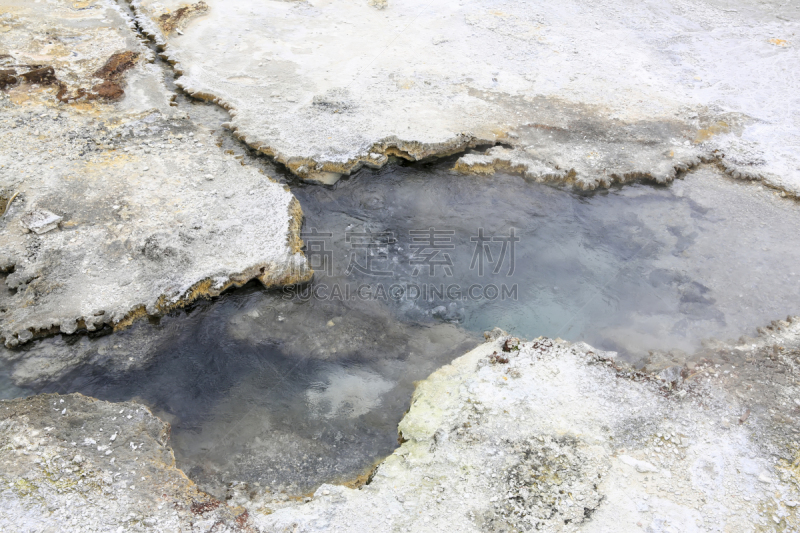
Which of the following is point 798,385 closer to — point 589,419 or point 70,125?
point 589,419

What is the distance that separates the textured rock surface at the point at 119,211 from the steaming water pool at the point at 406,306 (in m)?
0.51

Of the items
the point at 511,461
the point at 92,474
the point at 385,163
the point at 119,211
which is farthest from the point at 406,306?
the point at 119,211

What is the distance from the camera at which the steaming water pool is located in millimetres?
7145

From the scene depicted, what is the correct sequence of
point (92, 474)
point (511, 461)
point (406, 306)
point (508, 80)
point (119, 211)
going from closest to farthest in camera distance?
point (92, 474) < point (511, 461) < point (406, 306) < point (119, 211) < point (508, 80)

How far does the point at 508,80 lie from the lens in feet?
44.9

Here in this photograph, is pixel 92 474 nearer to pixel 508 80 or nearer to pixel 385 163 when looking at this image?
pixel 385 163

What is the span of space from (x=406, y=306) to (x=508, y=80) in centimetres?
800

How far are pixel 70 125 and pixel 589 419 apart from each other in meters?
12.1

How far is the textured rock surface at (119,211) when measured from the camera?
324 inches

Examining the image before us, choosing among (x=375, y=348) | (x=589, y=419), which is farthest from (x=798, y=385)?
(x=375, y=348)

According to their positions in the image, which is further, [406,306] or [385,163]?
[385,163]

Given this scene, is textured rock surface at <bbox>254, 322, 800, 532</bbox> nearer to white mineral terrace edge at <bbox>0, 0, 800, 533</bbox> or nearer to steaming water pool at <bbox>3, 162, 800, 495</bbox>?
white mineral terrace edge at <bbox>0, 0, 800, 533</bbox>

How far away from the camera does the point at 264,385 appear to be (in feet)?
24.9

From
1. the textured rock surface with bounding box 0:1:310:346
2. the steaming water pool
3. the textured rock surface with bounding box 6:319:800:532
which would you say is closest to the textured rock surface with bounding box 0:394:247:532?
the textured rock surface with bounding box 6:319:800:532
